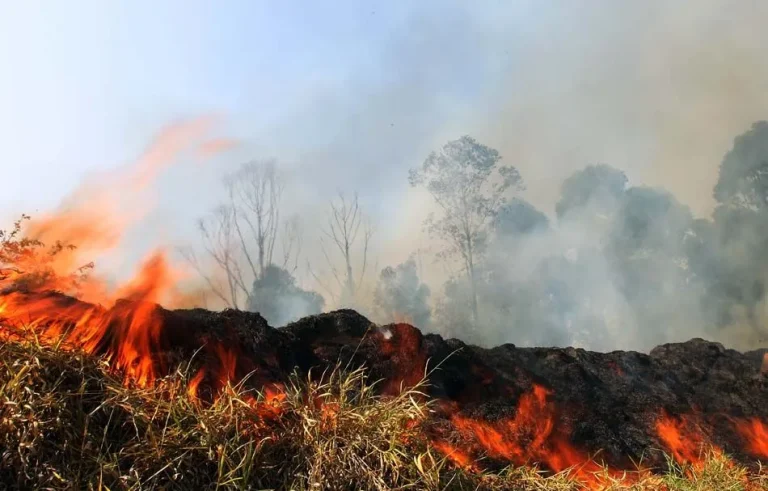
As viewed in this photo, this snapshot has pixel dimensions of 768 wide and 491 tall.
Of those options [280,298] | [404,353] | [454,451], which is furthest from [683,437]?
[280,298]

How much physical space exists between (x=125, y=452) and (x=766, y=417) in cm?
1001

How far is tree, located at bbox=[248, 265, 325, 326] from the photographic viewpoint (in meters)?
28.5

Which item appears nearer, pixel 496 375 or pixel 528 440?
pixel 528 440

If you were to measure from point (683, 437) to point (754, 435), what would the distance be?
159 centimetres

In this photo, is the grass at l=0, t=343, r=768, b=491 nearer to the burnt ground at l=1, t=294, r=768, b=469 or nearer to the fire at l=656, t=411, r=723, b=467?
the burnt ground at l=1, t=294, r=768, b=469

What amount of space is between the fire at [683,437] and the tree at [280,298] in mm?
21117

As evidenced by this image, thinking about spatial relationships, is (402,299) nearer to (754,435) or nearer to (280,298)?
(280,298)

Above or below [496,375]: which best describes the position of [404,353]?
above

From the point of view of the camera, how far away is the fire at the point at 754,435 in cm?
816

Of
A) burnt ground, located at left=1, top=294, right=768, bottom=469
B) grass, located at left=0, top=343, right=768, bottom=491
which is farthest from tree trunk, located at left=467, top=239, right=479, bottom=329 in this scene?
grass, located at left=0, top=343, right=768, bottom=491

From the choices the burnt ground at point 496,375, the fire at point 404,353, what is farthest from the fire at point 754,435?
the fire at point 404,353

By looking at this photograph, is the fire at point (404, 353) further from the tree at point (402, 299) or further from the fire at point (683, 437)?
the tree at point (402, 299)

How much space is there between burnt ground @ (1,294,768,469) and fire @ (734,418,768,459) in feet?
0.54

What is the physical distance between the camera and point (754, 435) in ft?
28.0
